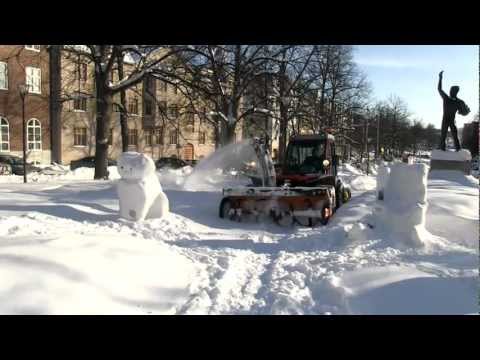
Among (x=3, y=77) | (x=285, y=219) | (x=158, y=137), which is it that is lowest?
(x=285, y=219)

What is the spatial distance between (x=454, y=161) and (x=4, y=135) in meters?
33.3

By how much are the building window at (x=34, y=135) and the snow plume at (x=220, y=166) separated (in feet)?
80.0

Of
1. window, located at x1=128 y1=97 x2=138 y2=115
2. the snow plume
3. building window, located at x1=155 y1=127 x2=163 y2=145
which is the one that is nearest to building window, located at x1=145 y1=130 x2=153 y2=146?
building window, located at x1=155 y1=127 x2=163 y2=145

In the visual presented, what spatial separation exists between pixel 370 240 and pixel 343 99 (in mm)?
33877

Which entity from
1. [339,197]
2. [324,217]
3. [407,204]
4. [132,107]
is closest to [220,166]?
[339,197]

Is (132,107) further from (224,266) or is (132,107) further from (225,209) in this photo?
(224,266)

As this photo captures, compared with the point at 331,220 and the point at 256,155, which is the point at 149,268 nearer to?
the point at 331,220

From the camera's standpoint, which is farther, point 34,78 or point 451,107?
point 34,78

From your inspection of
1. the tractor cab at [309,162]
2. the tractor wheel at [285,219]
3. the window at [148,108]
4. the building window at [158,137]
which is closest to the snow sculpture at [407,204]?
the tractor wheel at [285,219]

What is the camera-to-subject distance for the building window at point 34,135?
3619 centimetres

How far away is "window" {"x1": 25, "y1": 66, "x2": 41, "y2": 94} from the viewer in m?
35.4

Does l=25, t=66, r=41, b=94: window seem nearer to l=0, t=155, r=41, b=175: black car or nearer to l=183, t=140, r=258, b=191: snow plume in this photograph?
l=0, t=155, r=41, b=175: black car

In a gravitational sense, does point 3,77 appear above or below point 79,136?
above

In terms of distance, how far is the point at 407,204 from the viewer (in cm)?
797
